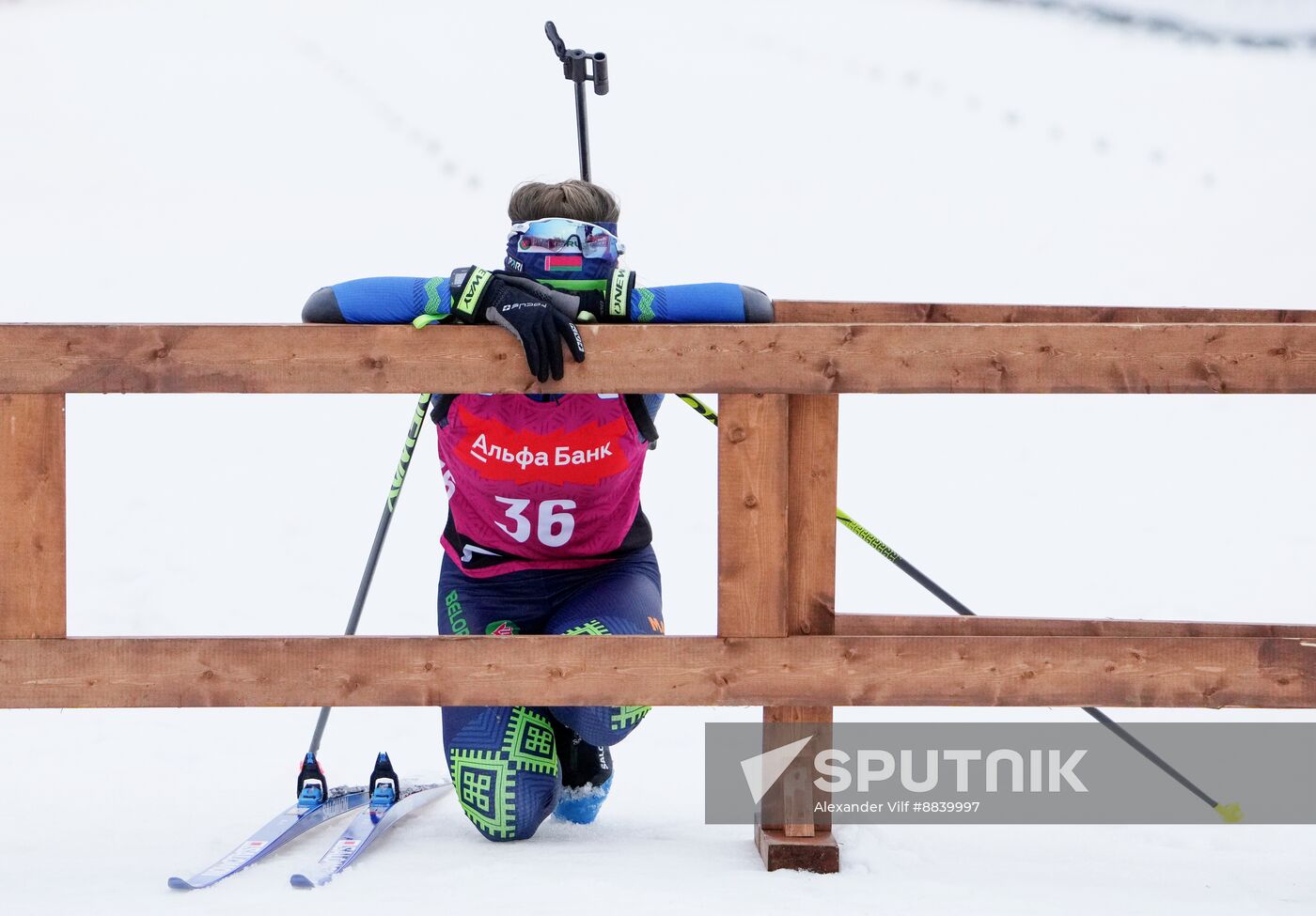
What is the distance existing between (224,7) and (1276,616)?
12031 mm

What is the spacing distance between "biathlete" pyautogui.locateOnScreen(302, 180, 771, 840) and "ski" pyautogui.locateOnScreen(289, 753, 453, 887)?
219 millimetres

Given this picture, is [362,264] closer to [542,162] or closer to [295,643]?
[542,162]

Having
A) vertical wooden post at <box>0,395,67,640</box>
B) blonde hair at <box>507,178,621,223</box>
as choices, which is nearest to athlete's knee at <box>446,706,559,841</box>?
vertical wooden post at <box>0,395,67,640</box>

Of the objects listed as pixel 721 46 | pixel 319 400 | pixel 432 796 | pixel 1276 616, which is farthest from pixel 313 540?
pixel 721 46

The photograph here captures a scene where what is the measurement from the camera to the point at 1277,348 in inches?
112

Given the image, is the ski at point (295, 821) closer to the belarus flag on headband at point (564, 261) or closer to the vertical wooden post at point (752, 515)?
the vertical wooden post at point (752, 515)

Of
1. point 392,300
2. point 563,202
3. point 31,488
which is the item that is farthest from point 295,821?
point 563,202

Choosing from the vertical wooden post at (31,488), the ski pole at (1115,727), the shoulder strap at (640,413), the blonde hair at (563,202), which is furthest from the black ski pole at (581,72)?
the vertical wooden post at (31,488)

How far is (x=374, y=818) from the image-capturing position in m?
3.63

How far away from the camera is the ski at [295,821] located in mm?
3127

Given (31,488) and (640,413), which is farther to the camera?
(640,413)

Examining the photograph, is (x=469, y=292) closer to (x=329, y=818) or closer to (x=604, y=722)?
(x=604, y=722)

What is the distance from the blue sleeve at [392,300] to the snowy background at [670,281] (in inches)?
46.8

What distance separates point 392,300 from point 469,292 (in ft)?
0.54
